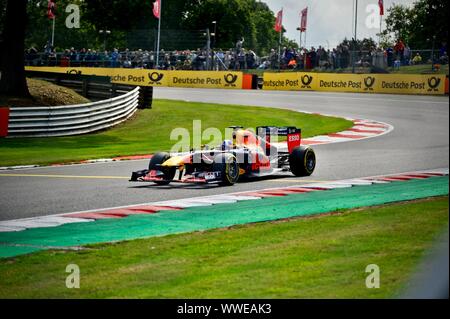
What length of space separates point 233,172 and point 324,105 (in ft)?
68.0

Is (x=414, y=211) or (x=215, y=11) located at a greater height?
(x=215, y=11)

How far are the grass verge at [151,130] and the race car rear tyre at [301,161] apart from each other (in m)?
6.20

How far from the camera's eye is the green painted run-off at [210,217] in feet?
32.4

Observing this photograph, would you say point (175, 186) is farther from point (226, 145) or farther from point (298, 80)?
point (298, 80)

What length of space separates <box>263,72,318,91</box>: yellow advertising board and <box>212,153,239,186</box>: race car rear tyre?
1082 inches

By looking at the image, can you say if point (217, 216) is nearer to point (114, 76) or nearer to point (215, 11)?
point (114, 76)

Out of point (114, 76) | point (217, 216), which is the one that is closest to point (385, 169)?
point (217, 216)

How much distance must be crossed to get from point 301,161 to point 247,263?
319 inches

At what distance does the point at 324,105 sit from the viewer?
34781mm

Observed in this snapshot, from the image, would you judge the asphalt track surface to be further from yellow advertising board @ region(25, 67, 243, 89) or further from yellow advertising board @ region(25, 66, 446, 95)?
yellow advertising board @ region(25, 67, 243, 89)

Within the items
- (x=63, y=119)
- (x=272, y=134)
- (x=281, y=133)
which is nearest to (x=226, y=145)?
(x=272, y=134)

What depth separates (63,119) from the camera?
2628 centimetres

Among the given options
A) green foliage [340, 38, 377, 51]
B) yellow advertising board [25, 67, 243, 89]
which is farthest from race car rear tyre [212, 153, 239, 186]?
yellow advertising board [25, 67, 243, 89]

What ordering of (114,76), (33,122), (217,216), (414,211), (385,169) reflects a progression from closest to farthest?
1. (414,211)
2. (217,216)
3. (385,169)
4. (33,122)
5. (114,76)
